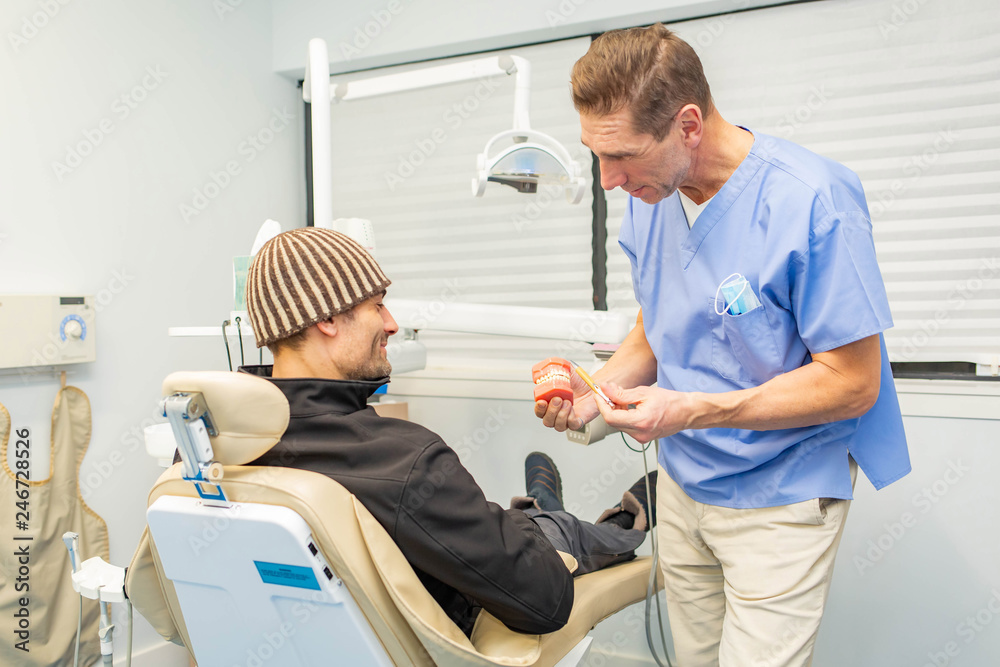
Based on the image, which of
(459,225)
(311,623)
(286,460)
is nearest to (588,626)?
(311,623)

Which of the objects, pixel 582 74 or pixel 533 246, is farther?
pixel 533 246

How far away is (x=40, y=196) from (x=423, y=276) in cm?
124

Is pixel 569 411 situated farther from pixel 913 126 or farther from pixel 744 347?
pixel 913 126

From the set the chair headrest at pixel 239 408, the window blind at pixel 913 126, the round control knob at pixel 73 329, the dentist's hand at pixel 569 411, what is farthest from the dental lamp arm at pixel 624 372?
the round control knob at pixel 73 329

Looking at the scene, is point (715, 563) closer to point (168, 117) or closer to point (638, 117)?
point (638, 117)

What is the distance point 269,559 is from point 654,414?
0.57 m

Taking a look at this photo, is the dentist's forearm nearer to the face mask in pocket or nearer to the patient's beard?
the face mask in pocket

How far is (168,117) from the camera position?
2.29 m

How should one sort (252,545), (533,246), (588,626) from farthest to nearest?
1. (533,246)
2. (588,626)
3. (252,545)

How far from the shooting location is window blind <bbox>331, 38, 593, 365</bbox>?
2422 millimetres

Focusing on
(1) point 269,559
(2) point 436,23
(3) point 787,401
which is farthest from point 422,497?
(2) point 436,23

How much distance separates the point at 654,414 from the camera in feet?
3.40

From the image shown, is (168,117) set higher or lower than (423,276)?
higher

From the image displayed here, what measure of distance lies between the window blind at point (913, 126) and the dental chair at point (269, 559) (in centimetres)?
162
